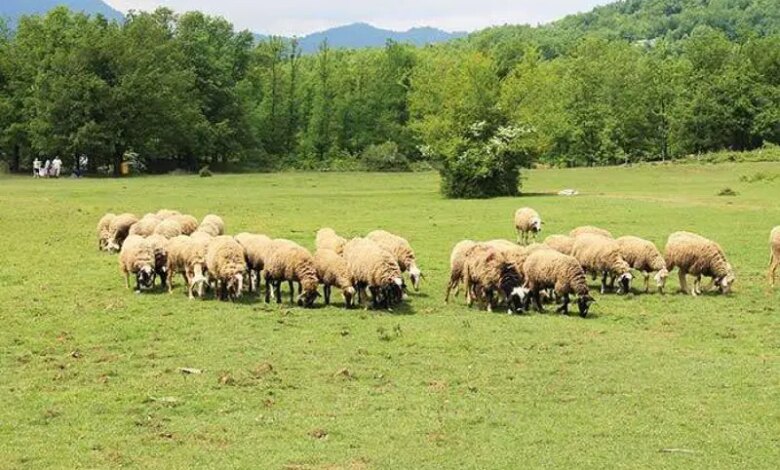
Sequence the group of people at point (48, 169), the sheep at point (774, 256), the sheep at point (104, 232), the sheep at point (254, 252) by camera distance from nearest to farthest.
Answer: the sheep at point (254, 252) < the sheep at point (774, 256) < the sheep at point (104, 232) < the group of people at point (48, 169)

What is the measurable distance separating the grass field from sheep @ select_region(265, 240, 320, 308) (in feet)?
1.80

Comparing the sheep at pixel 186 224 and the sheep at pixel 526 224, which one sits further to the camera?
the sheep at pixel 526 224

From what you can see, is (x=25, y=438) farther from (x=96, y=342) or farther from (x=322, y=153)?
(x=322, y=153)

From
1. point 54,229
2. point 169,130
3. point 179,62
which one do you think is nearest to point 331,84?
point 179,62

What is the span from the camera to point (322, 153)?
96.7 m

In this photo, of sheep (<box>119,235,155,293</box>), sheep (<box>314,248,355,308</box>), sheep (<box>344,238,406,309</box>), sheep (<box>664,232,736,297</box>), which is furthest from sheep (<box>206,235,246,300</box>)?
sheep (<box>664,232,736,297</box>)

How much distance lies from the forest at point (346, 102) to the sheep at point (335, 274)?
31531 millimetres

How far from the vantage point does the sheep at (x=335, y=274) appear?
1873 cm

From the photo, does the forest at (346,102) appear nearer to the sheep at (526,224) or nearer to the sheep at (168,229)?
the sheep at (526,224)

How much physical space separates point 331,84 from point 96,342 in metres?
87.8

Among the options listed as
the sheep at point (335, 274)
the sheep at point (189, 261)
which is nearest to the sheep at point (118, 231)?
the sheep at point (189, 261)

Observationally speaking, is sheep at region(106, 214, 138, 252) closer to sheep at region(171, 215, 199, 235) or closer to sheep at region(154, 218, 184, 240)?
sheep at region(171, 215, 199, 235)

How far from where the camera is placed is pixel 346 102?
320ft

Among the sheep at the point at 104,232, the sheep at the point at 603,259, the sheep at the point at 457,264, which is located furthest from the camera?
the sheep at the point at 104,232
